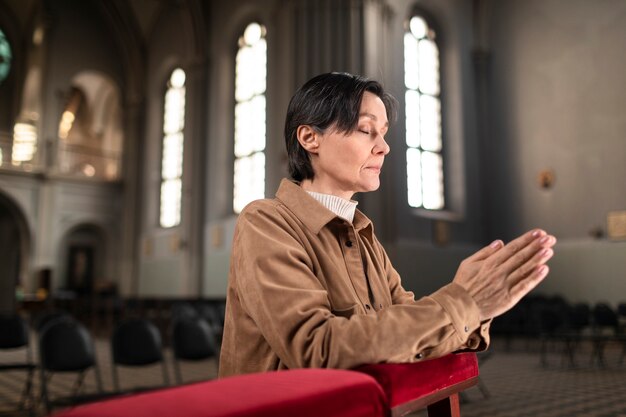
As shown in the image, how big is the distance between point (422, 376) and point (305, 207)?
522 millimetres

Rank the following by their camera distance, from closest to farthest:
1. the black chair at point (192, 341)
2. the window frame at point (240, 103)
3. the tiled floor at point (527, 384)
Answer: the tiled floor at point (527, 384)
the black chair at point (192, 341)
the window frame at point (240, 103)

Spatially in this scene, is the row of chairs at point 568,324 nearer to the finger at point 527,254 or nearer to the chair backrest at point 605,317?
the chair backrest at point 605,317

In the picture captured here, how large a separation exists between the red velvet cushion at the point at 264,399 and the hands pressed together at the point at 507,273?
0.38 m

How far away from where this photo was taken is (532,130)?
1496cm

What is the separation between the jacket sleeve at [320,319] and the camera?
103 cm

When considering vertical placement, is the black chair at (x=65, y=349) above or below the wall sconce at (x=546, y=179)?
below

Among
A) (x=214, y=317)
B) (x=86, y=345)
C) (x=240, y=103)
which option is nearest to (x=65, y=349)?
(x=86, y=345)

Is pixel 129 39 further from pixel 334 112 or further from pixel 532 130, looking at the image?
pixel 334 112

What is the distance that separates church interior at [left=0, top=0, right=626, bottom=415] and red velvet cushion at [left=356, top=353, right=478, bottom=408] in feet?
29.8

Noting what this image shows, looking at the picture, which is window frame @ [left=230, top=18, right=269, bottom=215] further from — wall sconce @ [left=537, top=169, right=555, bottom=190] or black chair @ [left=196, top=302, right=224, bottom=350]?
wall sconce @ [left=537, top=169, right=555, bottom=190]

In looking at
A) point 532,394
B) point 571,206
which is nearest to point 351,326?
point 532,394

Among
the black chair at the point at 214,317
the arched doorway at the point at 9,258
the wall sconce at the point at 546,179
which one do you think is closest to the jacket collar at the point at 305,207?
the black chair at the point at 214,317

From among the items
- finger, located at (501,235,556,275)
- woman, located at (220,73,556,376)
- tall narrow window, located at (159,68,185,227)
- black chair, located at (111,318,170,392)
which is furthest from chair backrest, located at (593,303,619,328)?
tall narrow window, located at (159,68,185,227)

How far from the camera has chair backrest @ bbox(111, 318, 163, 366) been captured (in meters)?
5.41
